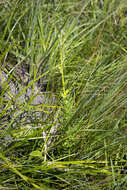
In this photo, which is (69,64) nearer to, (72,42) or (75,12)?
(72,42)

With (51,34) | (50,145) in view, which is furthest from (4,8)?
(50,145)

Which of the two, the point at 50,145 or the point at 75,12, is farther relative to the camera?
the point at 75,12

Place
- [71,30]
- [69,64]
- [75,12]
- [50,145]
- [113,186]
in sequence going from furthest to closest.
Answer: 1. [75,12]
2. [71,30]
3. [69,64]
4. [50,145]
5. [113,186]

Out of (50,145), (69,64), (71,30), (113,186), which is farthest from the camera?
(71,30)

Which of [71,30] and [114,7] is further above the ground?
[114,7]

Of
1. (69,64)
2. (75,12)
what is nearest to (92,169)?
(69,64)

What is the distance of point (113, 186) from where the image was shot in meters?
0.93

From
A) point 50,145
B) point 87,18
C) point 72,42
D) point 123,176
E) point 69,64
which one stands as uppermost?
point 87,18

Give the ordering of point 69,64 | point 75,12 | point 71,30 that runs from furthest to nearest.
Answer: point 75,12
point 71,30
point 69,64

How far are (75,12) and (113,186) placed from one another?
114 centimetres

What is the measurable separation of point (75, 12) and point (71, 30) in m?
0.22

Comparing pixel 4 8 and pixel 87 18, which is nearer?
pixel 4 8

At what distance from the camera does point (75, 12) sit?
1.58 metres

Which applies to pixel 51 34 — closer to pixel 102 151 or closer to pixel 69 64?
pixel 69 64
